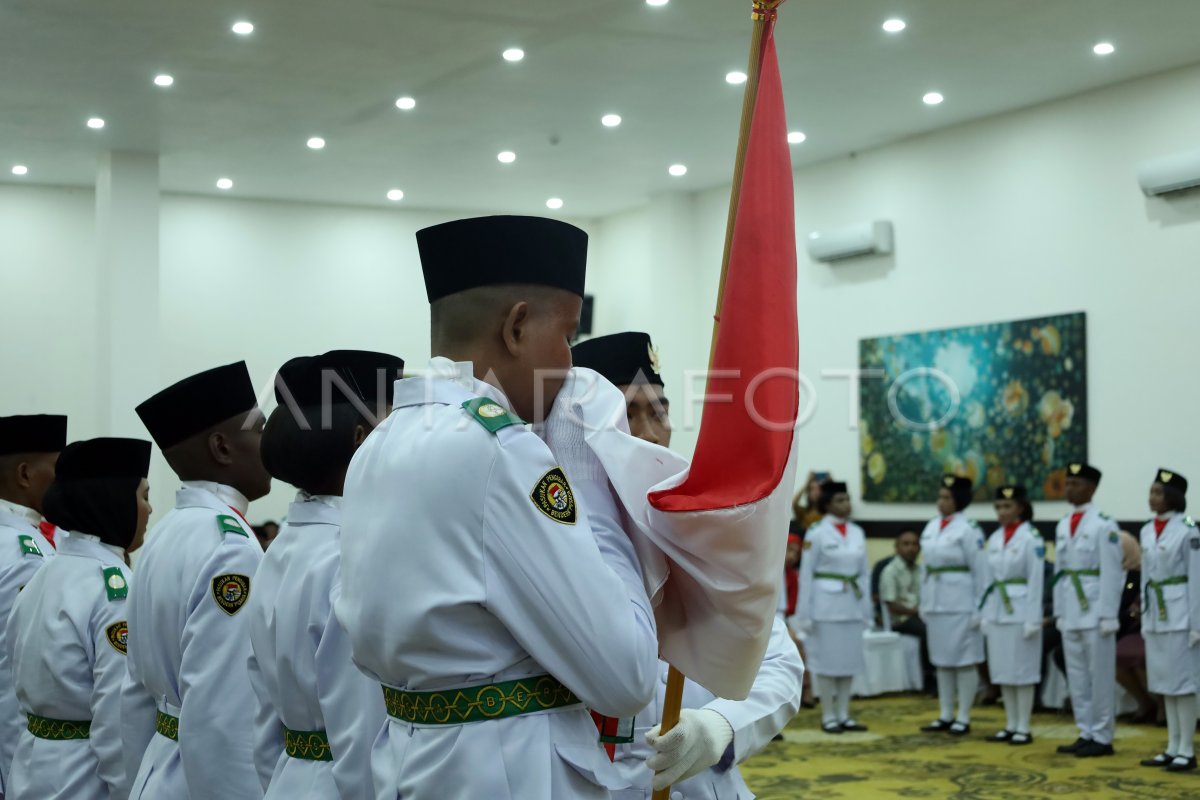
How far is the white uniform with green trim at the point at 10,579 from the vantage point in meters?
4.40

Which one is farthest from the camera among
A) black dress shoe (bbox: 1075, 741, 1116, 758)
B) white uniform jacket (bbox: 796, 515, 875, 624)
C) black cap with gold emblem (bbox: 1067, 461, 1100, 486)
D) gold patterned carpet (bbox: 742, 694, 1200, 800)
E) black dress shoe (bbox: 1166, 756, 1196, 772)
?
white uniform jacket (bbox: 796, 515, 875, 624)

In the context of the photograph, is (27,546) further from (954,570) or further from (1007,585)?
(954,570)

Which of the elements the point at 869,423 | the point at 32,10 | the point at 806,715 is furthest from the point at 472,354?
the point at 869,423

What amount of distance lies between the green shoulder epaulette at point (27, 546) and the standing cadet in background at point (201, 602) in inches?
56.3

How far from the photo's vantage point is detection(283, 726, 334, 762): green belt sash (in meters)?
2.60

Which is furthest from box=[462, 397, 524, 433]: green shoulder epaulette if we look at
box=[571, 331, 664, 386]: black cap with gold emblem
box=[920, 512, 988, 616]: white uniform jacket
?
box=[920, 512, 988, 616]: white uniform jacket

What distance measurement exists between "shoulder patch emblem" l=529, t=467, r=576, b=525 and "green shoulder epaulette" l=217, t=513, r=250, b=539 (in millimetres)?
1667

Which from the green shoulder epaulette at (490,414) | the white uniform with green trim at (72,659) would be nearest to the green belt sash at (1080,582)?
the white uniform with green trim at (72,659)

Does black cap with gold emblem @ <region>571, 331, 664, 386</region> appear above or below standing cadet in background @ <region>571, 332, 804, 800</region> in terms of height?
above

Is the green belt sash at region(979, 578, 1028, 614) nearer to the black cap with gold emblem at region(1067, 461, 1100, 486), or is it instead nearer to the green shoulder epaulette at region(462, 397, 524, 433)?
the black cap with gold emblem at region(1067, 461, 1100, 486)

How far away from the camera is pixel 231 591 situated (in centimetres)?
307

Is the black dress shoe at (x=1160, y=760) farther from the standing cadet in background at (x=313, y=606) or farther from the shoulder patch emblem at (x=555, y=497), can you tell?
A: the shoulder patch emblem at (x=555, y=497)

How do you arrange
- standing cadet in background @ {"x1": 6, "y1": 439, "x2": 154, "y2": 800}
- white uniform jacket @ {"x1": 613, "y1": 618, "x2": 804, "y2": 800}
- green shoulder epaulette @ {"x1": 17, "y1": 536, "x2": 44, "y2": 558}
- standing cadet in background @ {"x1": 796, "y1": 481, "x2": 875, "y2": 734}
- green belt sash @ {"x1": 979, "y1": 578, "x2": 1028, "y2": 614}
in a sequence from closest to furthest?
1. white uniform jacket @ {"x1": 613, "y1": 618, "x2": 804, "y2": 800}
2. standing cadet in background @ {"x1": 6, "y1": 439, "x2": 154, "y2": 800}
3. green shoulder epaulette @ {"x1": 17, "y1": 536, "x2": 44, "y2": 558}
4. green belt sash @ {"x1": 979, "y1": 578, "x2": 1028, "y2": 614}
5. standing cadet in background @ {"x1": 796, "y1": 481, "x2": 875, "y2": 734}

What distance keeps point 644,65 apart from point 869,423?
4.38 metres
